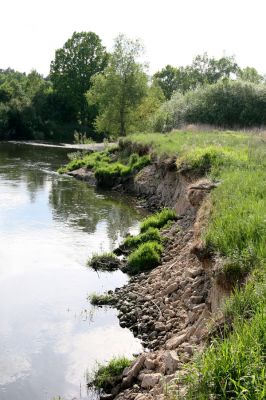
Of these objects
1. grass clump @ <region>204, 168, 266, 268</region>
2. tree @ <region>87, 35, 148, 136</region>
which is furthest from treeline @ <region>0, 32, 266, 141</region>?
grass clump @ <region>204, 168, 266, 268</region>

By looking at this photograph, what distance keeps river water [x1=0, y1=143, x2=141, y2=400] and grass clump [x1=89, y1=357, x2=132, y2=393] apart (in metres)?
0.24

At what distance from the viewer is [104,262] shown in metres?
15.1

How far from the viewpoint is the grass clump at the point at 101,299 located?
1219cm

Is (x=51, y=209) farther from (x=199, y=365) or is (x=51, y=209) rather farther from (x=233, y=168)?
(x=199, y=365)

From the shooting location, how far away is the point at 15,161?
41.1 metres

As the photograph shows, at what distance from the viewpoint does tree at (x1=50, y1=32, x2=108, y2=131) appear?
270ft

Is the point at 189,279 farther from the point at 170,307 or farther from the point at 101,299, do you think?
the point at 101,299

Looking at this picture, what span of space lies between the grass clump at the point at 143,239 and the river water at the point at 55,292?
3.33 feet

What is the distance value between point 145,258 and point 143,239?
191cm

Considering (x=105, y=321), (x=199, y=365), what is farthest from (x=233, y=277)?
(x=105, y=321)

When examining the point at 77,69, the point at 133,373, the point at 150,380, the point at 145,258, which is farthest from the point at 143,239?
the point at 77,69

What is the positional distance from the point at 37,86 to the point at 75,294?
71.2 metres

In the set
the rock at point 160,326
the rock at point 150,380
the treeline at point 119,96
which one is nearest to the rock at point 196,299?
the rock at point 160,326

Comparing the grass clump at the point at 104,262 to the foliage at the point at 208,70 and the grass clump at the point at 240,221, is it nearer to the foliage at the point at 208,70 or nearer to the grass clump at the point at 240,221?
the grass clump at the point at 240,221
